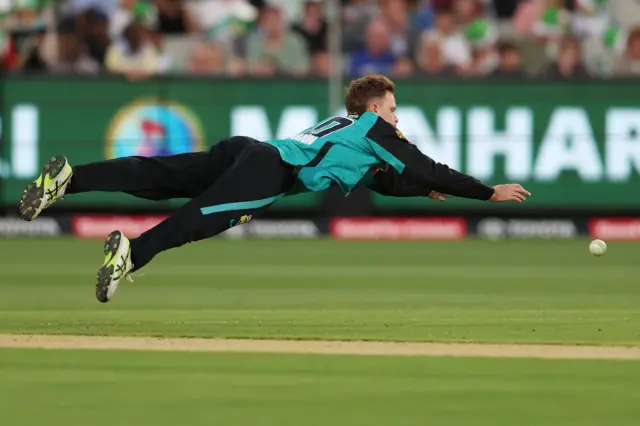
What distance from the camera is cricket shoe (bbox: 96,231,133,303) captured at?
26.4 ft

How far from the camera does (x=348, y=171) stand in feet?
28.6

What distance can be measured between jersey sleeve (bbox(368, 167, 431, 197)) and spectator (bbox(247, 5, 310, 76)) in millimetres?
9094

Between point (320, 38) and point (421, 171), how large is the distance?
986 centimetres

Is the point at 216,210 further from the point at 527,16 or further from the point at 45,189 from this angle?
the point at 527,16

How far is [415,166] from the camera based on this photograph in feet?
28.4

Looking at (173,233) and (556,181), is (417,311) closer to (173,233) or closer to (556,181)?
(173,233)

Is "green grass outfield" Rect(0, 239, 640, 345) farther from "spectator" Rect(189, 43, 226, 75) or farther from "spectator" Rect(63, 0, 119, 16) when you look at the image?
"spectator" Rect(63, 0, 119, 16)

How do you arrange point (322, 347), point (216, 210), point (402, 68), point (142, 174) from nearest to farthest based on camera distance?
point (322, 347), point (216, 210), point (142, 174), point (402, 68)

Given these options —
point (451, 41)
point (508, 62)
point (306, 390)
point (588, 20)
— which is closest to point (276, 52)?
point (451, 41)

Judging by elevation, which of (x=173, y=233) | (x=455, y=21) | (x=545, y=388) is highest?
(x=455, y=21)

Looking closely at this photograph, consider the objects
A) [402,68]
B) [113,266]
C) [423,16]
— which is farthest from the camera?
[423,16]

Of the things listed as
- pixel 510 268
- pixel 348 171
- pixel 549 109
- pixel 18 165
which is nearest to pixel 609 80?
pixel 549 109

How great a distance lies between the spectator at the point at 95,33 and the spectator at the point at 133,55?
0.32 feet

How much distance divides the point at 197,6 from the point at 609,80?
16.6ft
